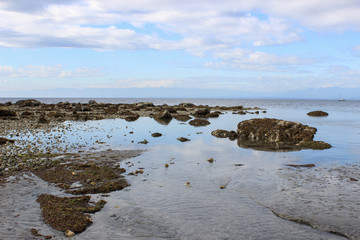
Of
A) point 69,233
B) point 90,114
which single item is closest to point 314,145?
point 69,233

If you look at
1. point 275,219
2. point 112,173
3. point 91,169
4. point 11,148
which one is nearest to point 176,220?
point 275,219

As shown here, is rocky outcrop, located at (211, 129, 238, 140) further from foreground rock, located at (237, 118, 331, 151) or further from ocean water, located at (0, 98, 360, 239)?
ocean water, located at (0, 98, 360, 239)

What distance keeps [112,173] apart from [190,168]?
12.6 ft

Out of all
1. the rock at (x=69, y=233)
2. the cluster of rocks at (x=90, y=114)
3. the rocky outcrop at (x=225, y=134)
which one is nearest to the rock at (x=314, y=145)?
the rocky outcrop at (x=225, y=134)

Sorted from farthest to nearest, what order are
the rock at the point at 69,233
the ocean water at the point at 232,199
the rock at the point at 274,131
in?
the rock at the point at 274,131 < the ocean water at the point at 232,199 < the rock at the point at 69,233

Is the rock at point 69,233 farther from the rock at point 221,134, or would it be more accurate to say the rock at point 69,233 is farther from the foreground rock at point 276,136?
the rock at point 221,134

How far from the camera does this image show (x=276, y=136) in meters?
23.4

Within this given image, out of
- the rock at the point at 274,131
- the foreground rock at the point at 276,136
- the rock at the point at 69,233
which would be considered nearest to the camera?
the rock at the point at 69,233

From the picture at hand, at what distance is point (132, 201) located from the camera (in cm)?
984

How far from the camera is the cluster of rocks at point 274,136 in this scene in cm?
2087

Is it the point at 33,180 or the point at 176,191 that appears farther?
the point at 33,180

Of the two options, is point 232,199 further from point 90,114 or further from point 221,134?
point 90,114

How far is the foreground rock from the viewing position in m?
21.0

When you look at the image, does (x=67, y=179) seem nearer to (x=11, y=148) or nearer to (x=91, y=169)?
(x=91, y=169)
